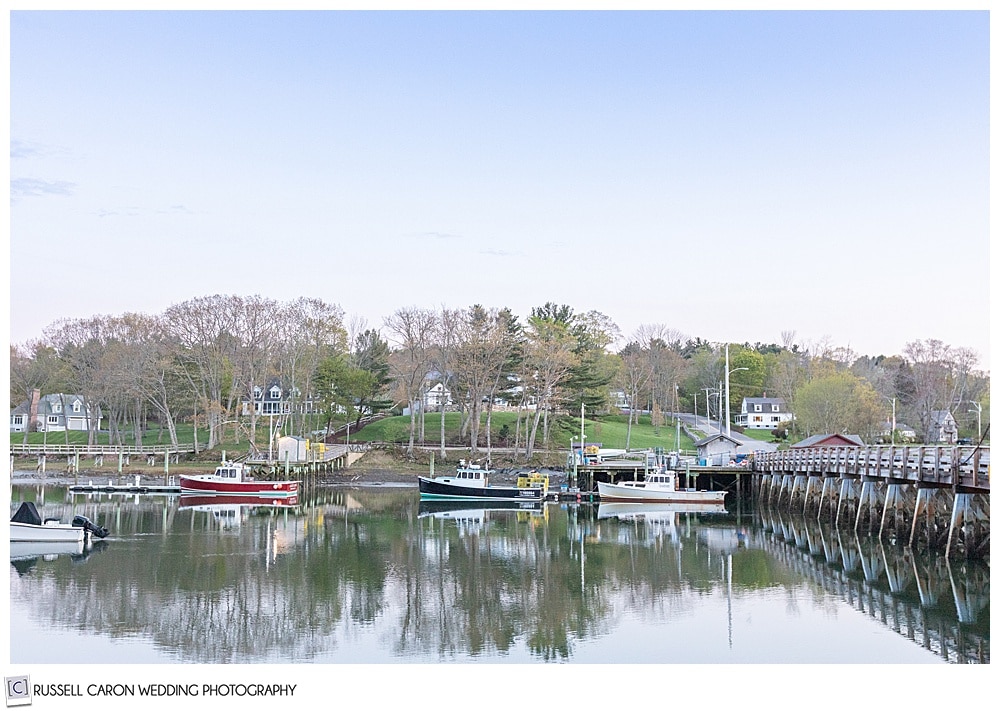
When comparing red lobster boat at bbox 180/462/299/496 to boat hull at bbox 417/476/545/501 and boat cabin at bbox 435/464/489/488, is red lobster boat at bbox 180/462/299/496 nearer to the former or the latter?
boat hull at bbox 417/476/545/501

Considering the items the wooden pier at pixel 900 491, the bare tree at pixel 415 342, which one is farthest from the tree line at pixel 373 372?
the wooden pier at pixel 900 491

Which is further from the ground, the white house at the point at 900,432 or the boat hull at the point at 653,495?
the white house at the point at 900,432

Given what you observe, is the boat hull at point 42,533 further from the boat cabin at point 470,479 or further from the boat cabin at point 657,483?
the boat cabin at point 657,483

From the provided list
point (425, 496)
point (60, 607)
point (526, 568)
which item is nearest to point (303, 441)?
point (425, 496)

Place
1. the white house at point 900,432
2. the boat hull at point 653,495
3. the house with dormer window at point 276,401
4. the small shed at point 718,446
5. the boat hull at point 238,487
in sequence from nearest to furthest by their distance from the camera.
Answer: the boat hull at point 238,487 → the boat hull at point 653,495 → the small shed at point 718,446 → the house with dormer window at point 276,401 → the white house at point 900,432

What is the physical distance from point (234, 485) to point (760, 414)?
69.8m

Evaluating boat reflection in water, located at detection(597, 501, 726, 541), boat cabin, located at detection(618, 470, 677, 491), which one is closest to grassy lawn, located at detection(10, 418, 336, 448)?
boat cabin, located at detection(618, 470, 677, 491)

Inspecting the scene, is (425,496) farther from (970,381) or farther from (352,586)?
(970,381)

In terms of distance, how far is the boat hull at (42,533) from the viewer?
101ft

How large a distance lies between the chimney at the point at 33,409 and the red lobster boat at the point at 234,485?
93.1 ft

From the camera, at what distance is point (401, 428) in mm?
79188

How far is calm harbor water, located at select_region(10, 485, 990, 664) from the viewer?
720 inches

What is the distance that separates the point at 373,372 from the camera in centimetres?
8131

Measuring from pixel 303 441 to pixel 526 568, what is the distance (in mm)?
41378
